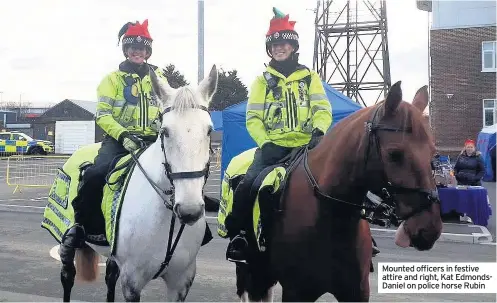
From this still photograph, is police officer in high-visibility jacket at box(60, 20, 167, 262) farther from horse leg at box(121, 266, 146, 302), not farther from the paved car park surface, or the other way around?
the paved car park surface

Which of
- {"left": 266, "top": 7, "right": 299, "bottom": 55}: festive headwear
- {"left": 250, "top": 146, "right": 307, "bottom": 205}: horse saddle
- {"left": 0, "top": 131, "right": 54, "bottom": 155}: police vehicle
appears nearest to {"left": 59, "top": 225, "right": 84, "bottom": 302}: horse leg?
{"left": 250, "top": 146, "right": 307, "bottom": 205}: horse saddle

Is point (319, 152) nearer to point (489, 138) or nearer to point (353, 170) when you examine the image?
point (353, 170)

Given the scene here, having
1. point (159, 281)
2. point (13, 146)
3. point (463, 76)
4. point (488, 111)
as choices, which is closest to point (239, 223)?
point (159, 281)

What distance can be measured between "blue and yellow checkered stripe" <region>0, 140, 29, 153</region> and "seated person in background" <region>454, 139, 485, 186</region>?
34821 millimetres

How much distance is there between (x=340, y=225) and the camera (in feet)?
11.0

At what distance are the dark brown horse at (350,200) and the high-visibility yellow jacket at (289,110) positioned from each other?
41 centimetres

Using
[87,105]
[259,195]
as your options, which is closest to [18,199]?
[259,195]

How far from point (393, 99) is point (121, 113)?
8.85 ft

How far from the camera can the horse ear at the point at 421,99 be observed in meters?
3.18

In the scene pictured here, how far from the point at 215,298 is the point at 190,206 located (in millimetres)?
3360

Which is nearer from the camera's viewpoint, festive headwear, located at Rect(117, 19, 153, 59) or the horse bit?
the horse bit

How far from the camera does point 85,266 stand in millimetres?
5262

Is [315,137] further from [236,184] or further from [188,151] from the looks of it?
[188,151]

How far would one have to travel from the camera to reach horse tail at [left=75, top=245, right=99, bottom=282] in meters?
5.23
